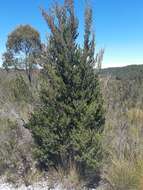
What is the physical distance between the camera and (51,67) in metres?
5.55

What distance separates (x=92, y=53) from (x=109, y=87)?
48.2 inches

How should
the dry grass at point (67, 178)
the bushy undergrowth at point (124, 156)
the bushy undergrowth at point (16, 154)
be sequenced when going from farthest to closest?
1. the bushy undergrowth at point (16, 154)
2. the dry grass at point (67, 178)
3. the bushy undergrowth at point (124, 156)

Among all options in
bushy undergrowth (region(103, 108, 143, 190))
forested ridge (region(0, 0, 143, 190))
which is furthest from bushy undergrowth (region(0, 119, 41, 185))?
bushy undergrowth (region(103, 108, 143, 190))

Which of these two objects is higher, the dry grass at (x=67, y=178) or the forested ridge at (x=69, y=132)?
the forested ridge at (x=69, y=132)

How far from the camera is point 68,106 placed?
536 cm

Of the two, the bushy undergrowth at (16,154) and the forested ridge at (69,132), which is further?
the bushy undergrowth at (16,154)

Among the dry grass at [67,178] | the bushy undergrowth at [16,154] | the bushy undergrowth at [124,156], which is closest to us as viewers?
the bushy undergrowth at [124,156]

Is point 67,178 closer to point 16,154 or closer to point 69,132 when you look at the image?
point 69,132

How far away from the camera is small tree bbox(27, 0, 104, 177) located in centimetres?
529

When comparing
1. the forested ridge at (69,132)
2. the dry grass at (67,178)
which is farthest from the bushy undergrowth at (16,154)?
the dry grass at (67,178)

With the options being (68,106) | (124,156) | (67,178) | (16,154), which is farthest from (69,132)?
(16,154)

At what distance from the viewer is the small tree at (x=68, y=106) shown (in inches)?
208

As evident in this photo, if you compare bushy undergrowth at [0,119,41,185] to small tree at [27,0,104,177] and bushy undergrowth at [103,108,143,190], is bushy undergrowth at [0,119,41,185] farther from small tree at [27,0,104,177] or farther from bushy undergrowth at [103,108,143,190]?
bushy undergrowth at [103,108,143,190]

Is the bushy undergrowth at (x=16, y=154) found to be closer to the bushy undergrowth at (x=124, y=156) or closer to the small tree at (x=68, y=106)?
the small tree at (x=68, y=106)
